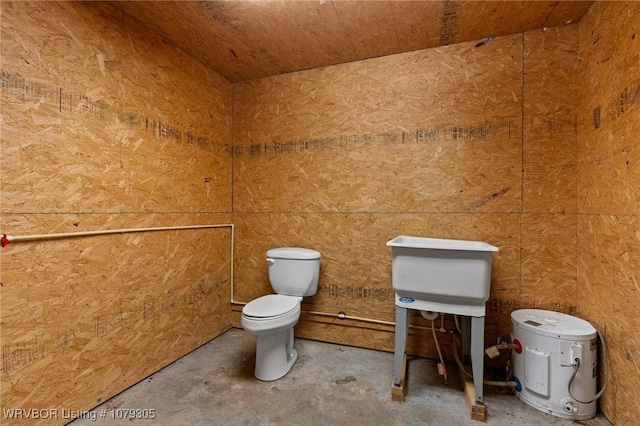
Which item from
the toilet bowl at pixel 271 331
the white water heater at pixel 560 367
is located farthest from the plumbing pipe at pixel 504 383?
the toilet bowl at pixel 271 331

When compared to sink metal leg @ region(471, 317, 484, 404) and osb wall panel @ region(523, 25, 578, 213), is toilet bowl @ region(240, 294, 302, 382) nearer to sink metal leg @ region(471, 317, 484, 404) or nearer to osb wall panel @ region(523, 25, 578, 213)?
sink metal leg @ region(471, 317, 484, 404)

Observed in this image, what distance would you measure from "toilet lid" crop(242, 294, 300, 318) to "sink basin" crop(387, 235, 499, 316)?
730 millimetres

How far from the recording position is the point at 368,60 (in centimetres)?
215

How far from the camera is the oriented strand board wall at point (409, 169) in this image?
1.79m

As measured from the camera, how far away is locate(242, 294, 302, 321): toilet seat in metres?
1.66

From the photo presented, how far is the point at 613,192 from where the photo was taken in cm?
141

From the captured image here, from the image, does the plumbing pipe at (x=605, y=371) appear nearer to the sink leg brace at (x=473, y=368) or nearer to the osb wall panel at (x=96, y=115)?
the sink leg brace at (x=473, y=368)

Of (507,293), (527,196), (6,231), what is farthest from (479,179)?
(6,231)

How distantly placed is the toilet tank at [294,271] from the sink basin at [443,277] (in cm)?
73

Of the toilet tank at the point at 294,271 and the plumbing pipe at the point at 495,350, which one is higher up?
the toilet tank at the point at 294,271

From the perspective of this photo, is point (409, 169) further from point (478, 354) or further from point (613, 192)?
point (478, 354)

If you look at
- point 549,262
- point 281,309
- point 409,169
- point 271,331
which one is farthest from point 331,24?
point 549,262

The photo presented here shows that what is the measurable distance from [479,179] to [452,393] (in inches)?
54.9

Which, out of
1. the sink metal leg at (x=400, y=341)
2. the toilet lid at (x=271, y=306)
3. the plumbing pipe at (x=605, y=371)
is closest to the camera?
the plumbing pipe at (x=605, y=371)
